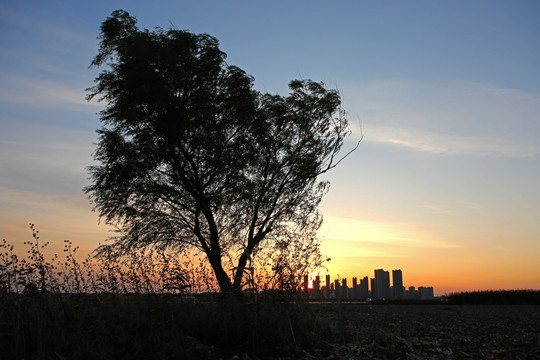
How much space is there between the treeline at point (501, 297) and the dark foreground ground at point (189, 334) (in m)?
50.2

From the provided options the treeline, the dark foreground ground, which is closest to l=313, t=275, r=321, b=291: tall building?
the dark foreground ground

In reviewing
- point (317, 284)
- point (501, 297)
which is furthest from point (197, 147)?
point (501, 297)

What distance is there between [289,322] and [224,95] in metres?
13.7

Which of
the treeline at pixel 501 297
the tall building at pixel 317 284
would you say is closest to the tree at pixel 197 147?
the tall building at pixel 317 284

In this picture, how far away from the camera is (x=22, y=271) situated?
9.35 meters

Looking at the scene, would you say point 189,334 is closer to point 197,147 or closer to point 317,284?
point 317,284

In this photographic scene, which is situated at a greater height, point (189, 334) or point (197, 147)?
point (197, 147)

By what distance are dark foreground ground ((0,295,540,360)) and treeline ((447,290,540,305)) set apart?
5021 cm

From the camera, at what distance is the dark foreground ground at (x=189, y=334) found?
25.7ft

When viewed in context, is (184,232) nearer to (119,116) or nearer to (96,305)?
(119,116)

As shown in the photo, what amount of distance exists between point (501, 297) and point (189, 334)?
57.5 meters

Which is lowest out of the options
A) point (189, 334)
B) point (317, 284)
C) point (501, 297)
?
point (501, 297)

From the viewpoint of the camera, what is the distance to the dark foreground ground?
7.84m

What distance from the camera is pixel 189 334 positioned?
30.7ft
